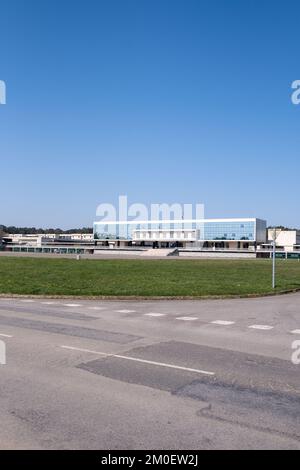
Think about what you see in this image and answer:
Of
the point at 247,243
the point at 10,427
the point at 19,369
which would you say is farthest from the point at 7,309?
the point at 247,243

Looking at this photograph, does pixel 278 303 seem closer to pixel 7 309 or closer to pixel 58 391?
pixel 7 309

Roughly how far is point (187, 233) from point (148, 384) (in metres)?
152

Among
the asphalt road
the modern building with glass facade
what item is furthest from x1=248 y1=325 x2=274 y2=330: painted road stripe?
the modern building with glass facade

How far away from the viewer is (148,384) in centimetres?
674

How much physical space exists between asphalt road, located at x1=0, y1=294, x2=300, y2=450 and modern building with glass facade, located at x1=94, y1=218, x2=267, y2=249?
136 metres

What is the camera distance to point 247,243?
153125 millimetres

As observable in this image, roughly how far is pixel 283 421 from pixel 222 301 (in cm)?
1212

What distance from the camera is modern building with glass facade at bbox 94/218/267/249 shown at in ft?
498

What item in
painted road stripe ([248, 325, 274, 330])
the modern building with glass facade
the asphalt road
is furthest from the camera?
the modern building with glass facade

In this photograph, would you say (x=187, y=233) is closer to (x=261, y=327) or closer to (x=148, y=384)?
(x=261, y=327)

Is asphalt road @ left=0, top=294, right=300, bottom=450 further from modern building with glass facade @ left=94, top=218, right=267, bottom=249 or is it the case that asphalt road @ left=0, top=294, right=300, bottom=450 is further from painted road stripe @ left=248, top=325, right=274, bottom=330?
modern building with glass facade @ left=94, top=218, right=267, bottom=249

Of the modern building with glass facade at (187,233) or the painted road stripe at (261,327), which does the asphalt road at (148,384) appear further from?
Result: the modern building with glass facade at (187,233)

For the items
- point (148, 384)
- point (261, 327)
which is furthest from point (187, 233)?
point (148, 384)
